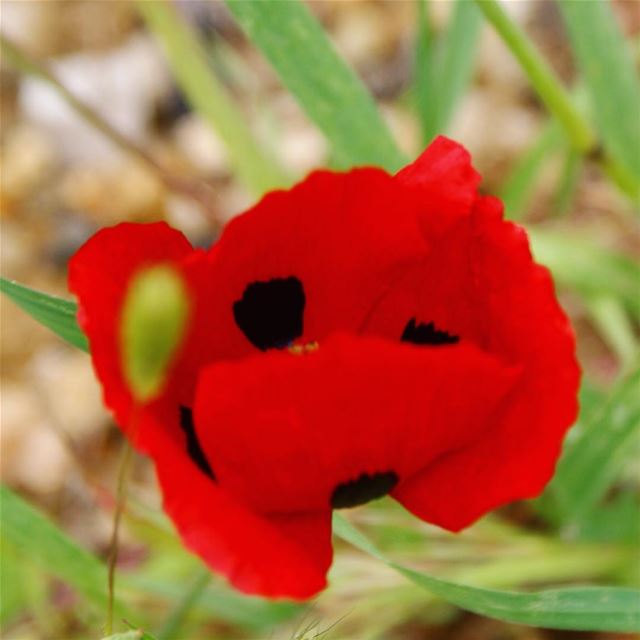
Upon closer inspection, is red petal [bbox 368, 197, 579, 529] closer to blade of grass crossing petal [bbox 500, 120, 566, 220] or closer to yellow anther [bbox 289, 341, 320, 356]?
yellow anther [bbox 289, 341, 320, 356]

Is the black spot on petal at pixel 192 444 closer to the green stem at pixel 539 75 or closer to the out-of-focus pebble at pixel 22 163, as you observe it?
the green stem at pixel 539 75

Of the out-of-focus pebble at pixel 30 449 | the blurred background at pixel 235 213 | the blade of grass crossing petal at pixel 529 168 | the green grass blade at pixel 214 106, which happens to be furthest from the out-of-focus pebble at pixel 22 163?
the blade of grass crossing petal at pixel 529 168

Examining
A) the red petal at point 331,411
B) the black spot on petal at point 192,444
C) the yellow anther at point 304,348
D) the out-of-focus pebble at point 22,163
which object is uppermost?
the out-of-focus pebble at point 22,163

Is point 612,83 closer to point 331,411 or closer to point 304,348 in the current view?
point 304,348

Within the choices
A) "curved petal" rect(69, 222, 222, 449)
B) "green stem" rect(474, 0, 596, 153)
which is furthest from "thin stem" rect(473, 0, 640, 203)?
"curved petal" rect(69, 222, 222, 449)

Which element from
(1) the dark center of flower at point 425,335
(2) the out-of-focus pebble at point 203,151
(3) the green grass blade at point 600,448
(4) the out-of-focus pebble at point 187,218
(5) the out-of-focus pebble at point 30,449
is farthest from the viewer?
(2) the out-of-focus pebble at point 203,151

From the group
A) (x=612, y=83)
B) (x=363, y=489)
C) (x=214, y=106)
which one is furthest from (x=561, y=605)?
(x=214, y=106)

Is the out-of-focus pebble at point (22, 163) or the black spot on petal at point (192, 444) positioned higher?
the out-of-focus pebble at point (22, 163)
